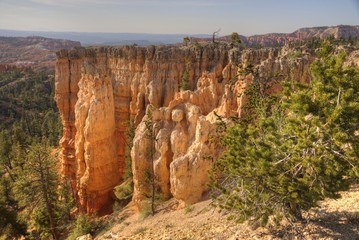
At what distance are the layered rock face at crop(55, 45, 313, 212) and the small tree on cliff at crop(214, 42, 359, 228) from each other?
6916 mm

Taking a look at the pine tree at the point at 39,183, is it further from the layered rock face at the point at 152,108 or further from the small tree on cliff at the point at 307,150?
the small tree on cliff at the point at 307,150

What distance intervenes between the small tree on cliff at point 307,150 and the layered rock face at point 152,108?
692 centimetres

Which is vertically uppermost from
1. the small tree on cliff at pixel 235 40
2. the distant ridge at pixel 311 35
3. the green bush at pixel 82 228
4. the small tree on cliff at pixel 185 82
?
the distant ridge at pixel 311 35

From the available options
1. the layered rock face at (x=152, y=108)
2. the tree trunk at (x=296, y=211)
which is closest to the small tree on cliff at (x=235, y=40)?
the layered rock face at (x=152, y=108)

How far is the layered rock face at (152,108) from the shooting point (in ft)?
63.3

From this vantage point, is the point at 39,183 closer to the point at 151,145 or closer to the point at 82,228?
the point at 82,228

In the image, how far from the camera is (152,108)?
22.1 metres

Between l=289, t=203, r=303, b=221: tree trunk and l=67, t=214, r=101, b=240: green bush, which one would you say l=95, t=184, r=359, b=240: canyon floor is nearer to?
l=289, t=203, r=303, b=221: tree trunk

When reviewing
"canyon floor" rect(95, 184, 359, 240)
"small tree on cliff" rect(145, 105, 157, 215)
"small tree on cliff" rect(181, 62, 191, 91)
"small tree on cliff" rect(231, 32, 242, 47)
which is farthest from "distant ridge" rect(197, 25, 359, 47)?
"canyon floor" rect(95, 184, 359, 240)

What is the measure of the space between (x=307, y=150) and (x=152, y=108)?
14.7m

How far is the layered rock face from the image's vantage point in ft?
63.3

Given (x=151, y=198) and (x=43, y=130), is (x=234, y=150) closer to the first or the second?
(x=151, y=198)

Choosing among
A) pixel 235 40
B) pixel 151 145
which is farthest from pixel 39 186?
pixel 235 40

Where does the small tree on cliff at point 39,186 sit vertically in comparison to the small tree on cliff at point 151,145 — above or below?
below
